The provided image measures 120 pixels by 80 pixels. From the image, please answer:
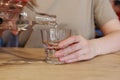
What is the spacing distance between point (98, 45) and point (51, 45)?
0.21 meters

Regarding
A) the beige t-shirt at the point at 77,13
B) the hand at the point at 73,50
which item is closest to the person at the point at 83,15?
the beige t-shirt at the point at 77,13

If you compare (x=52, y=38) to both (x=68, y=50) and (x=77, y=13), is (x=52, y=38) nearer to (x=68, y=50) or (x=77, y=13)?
(x=68, y=50)

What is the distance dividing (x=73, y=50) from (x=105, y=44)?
0.65 ft

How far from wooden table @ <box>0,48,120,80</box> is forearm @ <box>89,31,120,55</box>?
0.04 m

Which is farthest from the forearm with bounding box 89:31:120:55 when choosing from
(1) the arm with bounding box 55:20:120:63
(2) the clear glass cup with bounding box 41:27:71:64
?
(2) the clear glass cup with bounding box 41:27:71:64

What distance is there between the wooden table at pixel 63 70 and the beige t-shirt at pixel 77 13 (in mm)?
363

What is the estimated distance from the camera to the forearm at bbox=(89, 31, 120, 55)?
976 mm

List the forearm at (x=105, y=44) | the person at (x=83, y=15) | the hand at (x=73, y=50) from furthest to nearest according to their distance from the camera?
the person at (x=83, y=15), the forearm at (x=105, y=44), the hand at (x=73, y=50)

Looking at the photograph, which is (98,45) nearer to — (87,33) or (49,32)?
(49,32)

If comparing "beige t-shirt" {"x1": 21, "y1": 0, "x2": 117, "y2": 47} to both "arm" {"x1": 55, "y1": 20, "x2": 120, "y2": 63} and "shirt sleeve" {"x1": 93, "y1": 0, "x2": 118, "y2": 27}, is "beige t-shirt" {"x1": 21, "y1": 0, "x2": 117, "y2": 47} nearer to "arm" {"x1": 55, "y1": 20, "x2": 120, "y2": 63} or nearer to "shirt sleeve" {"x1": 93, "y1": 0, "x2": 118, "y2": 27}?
"shirt sleeve" {"x1": 93, "y1": 0, "x2": 118, "y2": 27}

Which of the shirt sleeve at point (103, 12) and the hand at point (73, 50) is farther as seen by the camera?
the shirt sleeve at point (103, 12)

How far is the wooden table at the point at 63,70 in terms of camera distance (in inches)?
27.7

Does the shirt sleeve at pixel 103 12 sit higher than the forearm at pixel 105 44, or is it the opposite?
the shirt sleeve at pixel 103 12

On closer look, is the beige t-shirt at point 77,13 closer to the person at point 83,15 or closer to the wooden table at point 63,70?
the person at point 83,15
